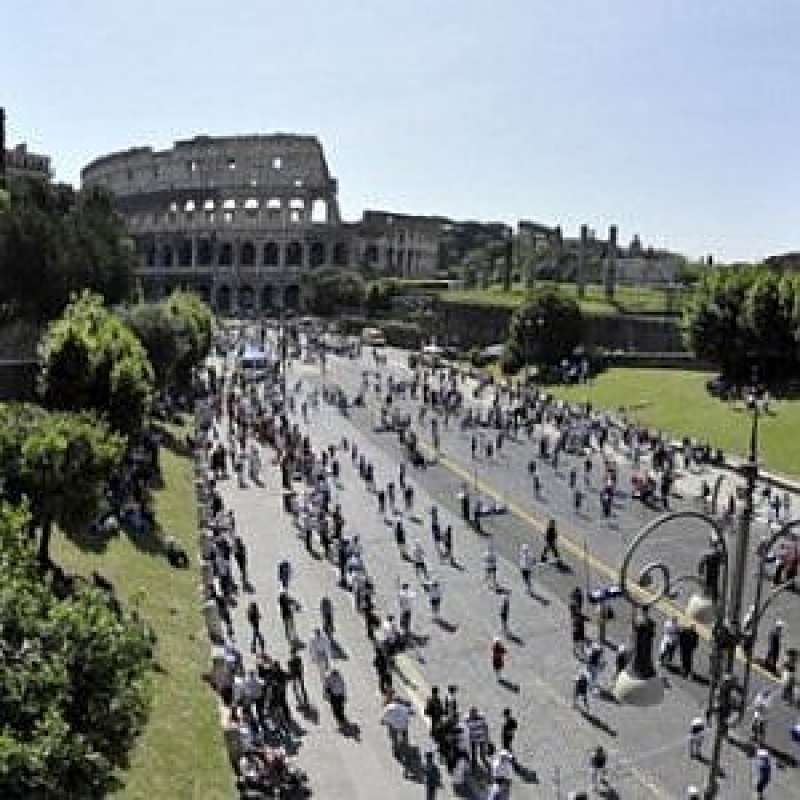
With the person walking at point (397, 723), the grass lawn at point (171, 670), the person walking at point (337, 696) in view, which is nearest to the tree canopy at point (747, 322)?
the grass lawn at point (171, 670)

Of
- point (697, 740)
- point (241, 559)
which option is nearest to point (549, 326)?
point (241, 559)

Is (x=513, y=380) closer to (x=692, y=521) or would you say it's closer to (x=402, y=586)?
(x=692, y=521)

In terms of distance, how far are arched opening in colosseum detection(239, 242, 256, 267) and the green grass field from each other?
33410mm

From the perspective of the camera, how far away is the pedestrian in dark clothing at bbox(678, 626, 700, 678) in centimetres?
2244

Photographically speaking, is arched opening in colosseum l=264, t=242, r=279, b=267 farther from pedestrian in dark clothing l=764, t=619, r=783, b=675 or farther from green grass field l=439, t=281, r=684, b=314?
pedestrian in dark clothing l=764, t=619, r=783, b=675

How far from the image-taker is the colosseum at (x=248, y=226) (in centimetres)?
14112

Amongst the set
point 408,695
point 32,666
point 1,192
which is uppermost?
point 1,192

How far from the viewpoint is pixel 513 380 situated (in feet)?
238

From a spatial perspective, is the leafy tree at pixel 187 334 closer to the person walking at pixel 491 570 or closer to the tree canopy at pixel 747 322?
the person walking at pixel 491 570

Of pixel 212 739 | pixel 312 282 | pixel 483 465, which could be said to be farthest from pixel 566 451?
pixel 312 282

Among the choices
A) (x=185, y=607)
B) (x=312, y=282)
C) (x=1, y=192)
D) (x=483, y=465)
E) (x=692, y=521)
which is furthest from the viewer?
(x=312, y=282)

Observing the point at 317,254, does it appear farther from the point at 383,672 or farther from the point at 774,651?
the point at 383,672

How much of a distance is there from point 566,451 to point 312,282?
266 feet

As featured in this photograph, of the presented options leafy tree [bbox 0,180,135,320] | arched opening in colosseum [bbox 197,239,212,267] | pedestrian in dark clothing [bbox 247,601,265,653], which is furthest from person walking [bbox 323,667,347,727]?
arched opening in colosseum [bbox 197,239,212,267]
